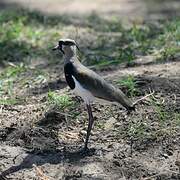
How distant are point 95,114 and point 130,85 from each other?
0.51 m

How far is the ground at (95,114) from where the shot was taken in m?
4.83

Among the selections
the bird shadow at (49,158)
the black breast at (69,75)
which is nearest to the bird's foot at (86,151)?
the bird shadow at (49,158)

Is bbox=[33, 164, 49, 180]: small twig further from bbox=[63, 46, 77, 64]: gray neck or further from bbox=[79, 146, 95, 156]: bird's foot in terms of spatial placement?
bbox=[63, 46, 77, 64]: gray neck

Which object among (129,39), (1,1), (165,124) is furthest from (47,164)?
(1,1)

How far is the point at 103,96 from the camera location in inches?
195

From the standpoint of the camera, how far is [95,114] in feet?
18.4

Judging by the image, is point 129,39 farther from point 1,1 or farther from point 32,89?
point 1,1

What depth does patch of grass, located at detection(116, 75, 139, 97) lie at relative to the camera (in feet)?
19.1

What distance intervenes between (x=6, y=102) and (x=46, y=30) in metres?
2.84

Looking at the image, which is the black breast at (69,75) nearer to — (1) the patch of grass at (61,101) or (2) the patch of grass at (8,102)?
(1) the patch of grass at (61,101)

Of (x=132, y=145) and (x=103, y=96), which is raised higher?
(x=103, y=96)

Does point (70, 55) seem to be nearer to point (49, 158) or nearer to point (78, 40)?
point (49, 158)

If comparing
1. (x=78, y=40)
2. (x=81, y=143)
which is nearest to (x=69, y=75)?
(x=81, y=143)

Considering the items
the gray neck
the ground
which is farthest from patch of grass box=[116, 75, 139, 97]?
the gray neck
